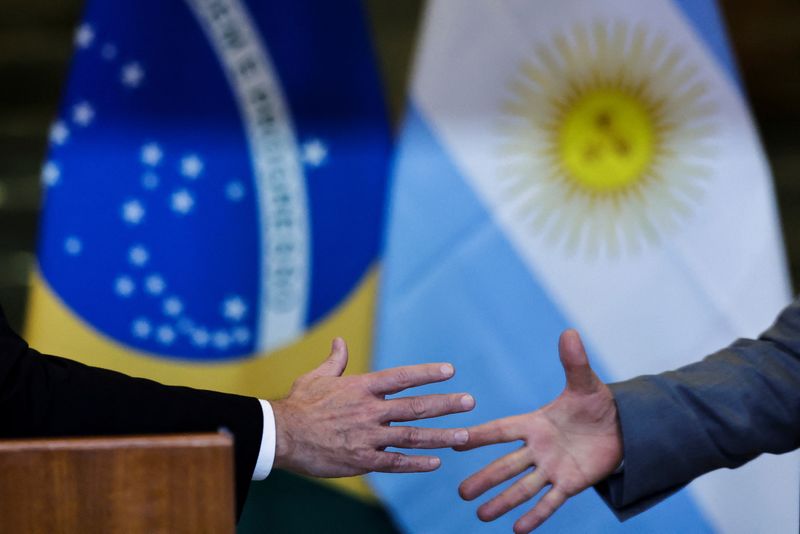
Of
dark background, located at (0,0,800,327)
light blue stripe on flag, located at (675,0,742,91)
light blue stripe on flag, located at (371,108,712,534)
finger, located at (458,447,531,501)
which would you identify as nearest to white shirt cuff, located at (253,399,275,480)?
finger, located at (458,447,531,501)

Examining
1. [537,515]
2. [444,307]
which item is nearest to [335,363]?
[537,515]

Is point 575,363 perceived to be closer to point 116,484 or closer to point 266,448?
point 266,448

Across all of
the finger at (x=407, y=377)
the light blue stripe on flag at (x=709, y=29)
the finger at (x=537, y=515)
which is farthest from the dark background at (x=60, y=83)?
the finger at (x=537, y=515)

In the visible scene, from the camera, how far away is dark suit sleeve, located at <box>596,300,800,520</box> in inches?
64.9

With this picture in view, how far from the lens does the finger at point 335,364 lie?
1804mm

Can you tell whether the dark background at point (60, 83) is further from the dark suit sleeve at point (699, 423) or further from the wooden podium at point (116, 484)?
the wooden podium at point (116, 484)

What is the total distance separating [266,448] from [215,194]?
105 cm

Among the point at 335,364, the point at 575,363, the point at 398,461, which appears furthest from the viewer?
the point at 335,364

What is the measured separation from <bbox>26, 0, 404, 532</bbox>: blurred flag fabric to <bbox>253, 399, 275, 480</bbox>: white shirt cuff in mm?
919

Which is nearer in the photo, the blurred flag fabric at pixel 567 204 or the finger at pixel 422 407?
the finger at pixel 422 407

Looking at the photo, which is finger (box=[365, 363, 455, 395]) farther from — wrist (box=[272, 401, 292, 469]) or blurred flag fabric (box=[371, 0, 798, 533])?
blurred flag fabric (box=[371, 0, 798, 533])

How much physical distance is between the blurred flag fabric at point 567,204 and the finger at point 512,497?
2.98ft

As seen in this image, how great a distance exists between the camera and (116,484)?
122 cm

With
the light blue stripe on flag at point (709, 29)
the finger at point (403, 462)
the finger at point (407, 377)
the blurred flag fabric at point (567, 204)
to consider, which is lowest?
the finger at point (403, 462)
